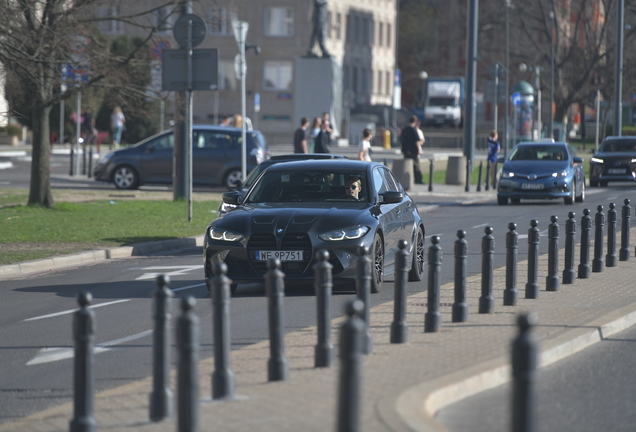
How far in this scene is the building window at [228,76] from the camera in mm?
83625

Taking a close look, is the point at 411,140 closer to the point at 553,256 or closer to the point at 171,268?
the point at 171,268

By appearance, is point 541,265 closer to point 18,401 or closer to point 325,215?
point 325,215

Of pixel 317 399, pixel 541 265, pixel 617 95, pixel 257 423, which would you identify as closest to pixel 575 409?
pixel 317 399

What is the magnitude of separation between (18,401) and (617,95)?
134 ft

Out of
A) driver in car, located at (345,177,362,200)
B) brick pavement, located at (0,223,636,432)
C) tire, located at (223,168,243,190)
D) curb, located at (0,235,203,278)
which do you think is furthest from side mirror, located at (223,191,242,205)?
tire, located at (223,168,243,190)

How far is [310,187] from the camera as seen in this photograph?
12617 mm

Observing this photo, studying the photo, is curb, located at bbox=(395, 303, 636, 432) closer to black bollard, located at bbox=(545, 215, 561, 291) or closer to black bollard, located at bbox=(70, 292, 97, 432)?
black bollard, located at bbox=(70, 292, 97, 432)

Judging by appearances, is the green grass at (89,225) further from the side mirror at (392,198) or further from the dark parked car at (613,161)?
the dark parked car at (613,161)

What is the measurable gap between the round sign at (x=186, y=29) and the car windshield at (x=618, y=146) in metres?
19.6

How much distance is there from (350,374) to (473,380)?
2.20 metres

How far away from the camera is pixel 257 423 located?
5852 mm

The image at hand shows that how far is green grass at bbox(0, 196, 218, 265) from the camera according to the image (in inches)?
650

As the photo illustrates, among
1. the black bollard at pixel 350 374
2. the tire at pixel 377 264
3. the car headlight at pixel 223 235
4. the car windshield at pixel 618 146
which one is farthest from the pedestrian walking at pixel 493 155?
the black bollard at pixel 350 374

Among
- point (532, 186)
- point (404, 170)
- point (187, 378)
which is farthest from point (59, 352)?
point (404, 170)
